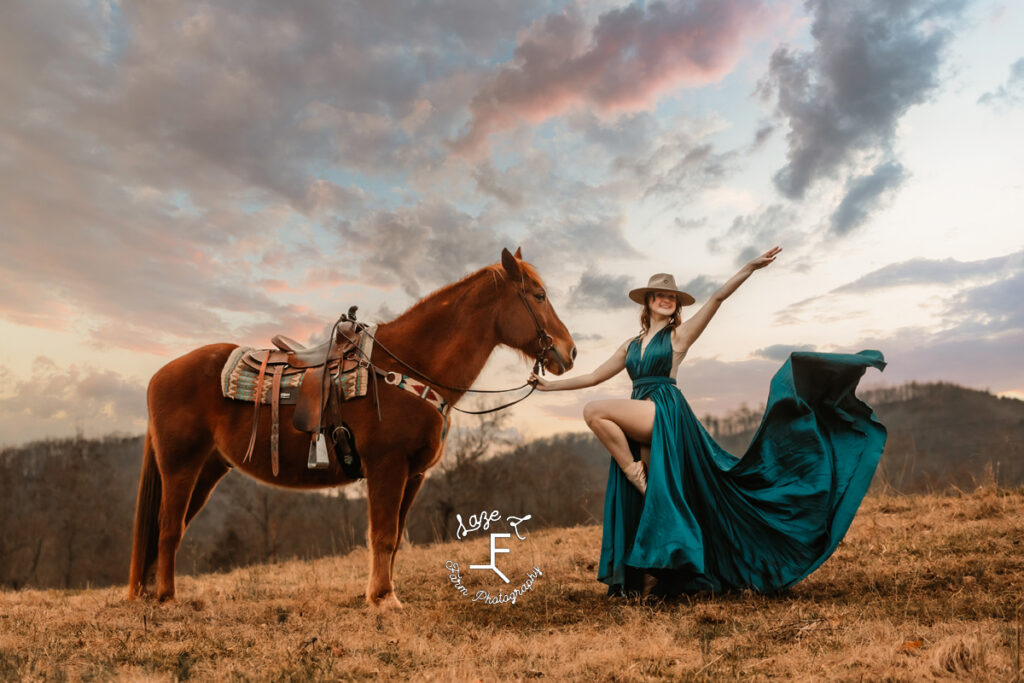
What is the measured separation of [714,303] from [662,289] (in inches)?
18.3

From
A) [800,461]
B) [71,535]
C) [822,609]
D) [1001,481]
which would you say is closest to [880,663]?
[822,609]

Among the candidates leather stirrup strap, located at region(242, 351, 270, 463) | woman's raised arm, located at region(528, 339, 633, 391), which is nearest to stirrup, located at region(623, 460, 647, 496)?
woman's raised arm, located at region(528, 339, 633, 391)

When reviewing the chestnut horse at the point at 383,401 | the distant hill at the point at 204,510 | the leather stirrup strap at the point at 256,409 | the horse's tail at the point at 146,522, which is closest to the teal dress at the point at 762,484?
the chestnut horse at the point at 383,401

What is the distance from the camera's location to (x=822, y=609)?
4.28 m

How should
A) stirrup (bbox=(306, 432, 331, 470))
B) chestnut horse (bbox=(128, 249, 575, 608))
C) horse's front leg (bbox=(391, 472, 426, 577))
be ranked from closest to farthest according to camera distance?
1. stirrup (bbox=(306, 432, 331, 470))
2. chestnut horse (bbox=(128, 249, 575, 608))
3. horse's front leg (bbox=(391, 472, 426, 577))

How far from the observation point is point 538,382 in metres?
5.46

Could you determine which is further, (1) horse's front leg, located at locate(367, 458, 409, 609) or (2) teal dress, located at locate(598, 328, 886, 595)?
(1) horse's front leg, located at locate(367, 458, 409, 609)

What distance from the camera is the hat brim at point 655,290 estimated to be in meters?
5.30

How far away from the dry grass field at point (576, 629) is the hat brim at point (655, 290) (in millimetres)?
2279

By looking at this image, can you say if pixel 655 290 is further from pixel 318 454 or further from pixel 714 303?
pixel 318 454

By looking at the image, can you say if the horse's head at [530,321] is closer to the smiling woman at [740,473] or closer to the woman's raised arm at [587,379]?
the woman's raised arm at [587,379]

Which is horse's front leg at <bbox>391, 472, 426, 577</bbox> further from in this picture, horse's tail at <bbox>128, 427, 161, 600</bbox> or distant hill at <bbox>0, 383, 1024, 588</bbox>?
distant hill at <bbox>0, 383, 1024, 588</bbox>

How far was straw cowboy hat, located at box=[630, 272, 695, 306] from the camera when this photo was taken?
17.3 feet

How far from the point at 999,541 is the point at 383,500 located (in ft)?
17.5
